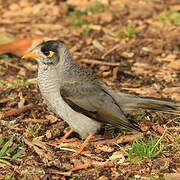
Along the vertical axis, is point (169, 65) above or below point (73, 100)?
below

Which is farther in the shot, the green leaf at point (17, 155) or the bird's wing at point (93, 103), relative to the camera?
the bird's wing at point (93, 103)

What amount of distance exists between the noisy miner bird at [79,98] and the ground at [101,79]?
0.29 metres

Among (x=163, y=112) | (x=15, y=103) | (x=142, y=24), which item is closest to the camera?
(x=163, y=112)

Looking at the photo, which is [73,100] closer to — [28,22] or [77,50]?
[77,50]

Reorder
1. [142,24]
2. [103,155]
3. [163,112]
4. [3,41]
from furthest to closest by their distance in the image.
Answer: [142,24], [3,41], [163,112], [103,155]

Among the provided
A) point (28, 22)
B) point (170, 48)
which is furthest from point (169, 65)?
point (28, 22)

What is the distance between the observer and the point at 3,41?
9.22 m

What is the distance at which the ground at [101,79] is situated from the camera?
564 centimetres

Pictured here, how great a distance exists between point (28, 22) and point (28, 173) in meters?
5.99

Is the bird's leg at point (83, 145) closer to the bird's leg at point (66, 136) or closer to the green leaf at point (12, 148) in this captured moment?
the bird's leg at point (66, 136)

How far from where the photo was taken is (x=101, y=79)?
8156mm

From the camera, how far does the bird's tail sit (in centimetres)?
642

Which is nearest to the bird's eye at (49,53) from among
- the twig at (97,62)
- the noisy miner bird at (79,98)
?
the noisy miner bird at (79,98)

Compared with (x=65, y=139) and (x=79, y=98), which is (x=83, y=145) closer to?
(x=65, y=139)
